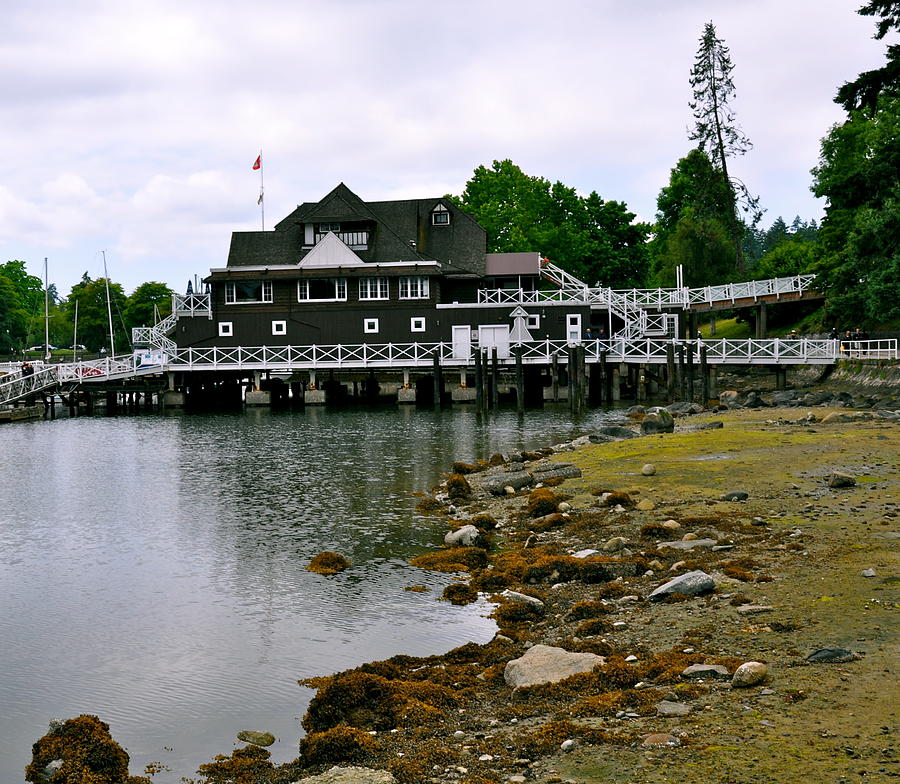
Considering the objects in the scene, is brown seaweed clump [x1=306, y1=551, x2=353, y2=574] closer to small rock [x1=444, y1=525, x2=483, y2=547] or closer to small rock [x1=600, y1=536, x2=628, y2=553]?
small rock [x1=444, y1=525, x2=483, y2=547]

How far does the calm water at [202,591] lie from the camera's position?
12.5 m

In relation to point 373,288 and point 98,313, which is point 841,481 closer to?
point 373,288

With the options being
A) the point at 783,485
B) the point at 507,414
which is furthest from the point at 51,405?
the point at 783,485

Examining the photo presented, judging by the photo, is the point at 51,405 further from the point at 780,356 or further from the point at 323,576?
the point at 323,576

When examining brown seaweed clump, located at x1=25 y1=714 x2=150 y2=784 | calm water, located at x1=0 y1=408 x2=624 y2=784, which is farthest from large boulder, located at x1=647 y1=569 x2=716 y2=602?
brown seaweed clump, located at x1=25 y1=714 x2=150 y2=784

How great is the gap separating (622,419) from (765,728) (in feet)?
127

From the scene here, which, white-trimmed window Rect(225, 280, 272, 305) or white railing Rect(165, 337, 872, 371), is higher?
white-trimmed window Rect(225, 280, 272, 305)

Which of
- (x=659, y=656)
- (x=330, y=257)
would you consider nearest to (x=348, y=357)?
(x=330, y=257)

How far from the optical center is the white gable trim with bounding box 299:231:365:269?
68188 mm

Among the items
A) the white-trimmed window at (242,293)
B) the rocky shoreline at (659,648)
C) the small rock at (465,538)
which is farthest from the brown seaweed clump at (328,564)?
the white-trimmed window at (242,293)

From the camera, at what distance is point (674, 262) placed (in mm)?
78688

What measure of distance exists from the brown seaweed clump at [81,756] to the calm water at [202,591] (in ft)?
0.88

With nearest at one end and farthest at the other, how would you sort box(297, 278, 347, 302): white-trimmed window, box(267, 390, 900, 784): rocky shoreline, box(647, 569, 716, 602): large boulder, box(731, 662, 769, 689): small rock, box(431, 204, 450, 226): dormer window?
box(267, 390, 900, 784): rocky shoreline < box(731, 662, 769, 689): small rock < box(647, 569, 716, 602): large boulder < box(297, 278, 347, 302): white-trimmed window < box(431, 204, 450, 226): dormer window

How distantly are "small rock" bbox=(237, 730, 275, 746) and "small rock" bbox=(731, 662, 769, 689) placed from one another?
508 centimetres
